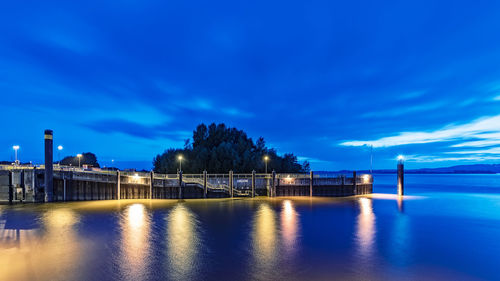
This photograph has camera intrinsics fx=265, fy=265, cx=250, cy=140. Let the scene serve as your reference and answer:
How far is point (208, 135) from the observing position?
83.8 m

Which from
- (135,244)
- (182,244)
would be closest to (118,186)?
(135,244)

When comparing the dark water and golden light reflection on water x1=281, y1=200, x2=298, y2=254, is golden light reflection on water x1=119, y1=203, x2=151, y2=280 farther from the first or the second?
golden light reflection on water x1=281, y1=200, x2=298, y2=254

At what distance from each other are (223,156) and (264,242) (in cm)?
4927

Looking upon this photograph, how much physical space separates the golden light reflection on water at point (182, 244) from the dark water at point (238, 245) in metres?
0.06

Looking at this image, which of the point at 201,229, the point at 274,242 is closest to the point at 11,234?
the point at 201,229

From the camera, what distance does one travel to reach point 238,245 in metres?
19.5

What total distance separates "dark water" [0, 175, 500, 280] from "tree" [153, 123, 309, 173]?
3324cm

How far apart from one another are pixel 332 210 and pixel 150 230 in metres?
23.7

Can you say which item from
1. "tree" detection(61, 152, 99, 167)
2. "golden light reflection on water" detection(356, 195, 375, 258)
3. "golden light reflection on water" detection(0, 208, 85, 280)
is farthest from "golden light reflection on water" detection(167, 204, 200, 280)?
"tree" detection(61, 152, 99, 167)

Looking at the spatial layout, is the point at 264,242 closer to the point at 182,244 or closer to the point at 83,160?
the point at 182,244

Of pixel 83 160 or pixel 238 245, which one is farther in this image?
pixel 83 160

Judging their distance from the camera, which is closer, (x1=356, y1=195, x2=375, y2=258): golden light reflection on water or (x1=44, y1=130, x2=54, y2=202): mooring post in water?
(x1=356, y1=195, x2=375, y2=258): golden light reflection on water

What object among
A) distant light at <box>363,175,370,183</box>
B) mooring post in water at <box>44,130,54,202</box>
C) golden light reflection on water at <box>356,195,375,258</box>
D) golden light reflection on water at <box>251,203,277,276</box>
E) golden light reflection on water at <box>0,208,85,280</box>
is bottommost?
golden light reflection on water at <box>356,195,375,258</box>

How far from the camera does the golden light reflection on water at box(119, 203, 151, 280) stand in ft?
47.3
